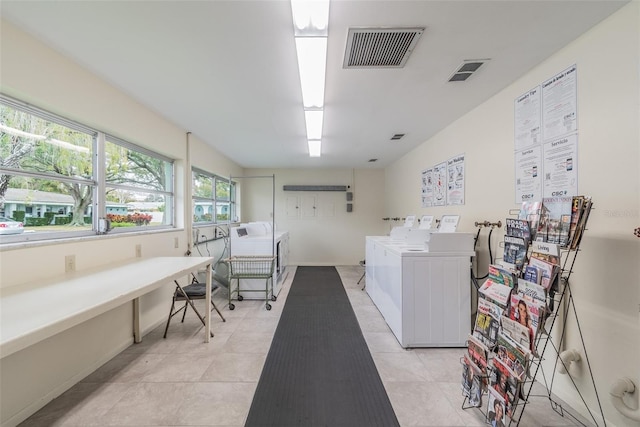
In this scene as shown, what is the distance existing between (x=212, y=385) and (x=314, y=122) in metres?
2.88

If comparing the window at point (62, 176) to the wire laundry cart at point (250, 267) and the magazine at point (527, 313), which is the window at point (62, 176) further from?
the magazine at point (527, 313)

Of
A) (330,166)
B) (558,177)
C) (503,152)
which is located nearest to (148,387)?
(558,177)

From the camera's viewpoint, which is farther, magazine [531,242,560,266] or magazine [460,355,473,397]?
magazine [460,355,473,397]

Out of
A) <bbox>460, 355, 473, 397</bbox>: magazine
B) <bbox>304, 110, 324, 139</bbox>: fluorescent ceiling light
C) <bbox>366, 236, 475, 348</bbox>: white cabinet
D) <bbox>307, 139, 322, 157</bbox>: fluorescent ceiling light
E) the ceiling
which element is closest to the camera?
the ceiling

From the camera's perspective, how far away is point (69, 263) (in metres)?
1.96

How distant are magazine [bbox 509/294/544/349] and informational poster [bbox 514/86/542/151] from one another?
4.26ft

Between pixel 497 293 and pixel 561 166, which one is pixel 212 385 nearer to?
pixel 497 293

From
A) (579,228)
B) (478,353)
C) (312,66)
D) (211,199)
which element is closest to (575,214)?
(579,228)

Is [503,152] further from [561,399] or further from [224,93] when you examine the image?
[224,93]

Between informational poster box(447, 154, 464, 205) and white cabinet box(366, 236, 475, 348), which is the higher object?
informational poster box(447, 154, 464, 205)

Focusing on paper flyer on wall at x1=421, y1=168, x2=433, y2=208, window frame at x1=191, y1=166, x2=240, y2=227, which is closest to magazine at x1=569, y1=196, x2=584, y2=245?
paper flyer on wall at x1=421, y1=168, x2=433, y2=208

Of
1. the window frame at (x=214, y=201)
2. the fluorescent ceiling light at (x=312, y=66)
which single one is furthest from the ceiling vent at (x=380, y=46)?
the window frame at (x=214, y=201)

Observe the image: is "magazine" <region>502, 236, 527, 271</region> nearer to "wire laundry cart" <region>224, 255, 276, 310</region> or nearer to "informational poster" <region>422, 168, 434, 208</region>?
"informational poster" <region>422, 168, 434, 208</region>

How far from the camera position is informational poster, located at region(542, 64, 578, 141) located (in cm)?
172
